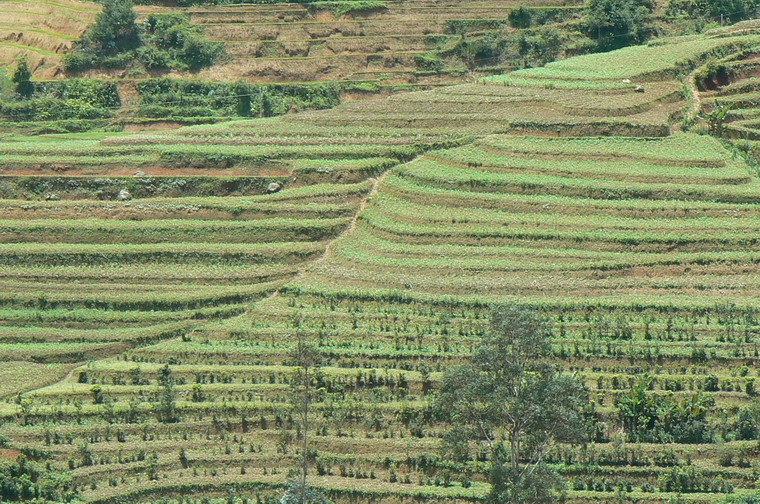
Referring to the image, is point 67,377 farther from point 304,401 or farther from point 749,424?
point 749,424

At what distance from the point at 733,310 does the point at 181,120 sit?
1699 inches

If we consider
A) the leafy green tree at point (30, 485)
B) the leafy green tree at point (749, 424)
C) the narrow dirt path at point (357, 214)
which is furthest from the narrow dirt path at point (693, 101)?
the leafy green tree at point (30, 485)

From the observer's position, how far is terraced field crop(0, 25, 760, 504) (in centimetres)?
5203

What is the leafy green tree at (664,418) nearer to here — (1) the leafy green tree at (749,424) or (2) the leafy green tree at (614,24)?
(1) the leafy green tree at (749,424)

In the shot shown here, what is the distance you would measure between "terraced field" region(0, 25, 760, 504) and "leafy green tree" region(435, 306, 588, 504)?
312cm

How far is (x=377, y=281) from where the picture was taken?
62594 millimetres

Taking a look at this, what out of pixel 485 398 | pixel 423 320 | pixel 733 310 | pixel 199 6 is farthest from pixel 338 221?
pixel 199 6

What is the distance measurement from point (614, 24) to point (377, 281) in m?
40.8

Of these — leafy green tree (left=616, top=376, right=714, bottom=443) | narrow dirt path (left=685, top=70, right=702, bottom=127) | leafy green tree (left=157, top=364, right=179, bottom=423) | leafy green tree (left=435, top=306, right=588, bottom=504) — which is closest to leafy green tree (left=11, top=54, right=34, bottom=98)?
narrow dirt path (left=685, top=70, right=702, bottom=127)

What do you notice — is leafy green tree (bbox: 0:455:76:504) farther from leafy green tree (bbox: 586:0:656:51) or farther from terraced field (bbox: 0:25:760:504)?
leafy green tree (bbox: 586:0:656:51)

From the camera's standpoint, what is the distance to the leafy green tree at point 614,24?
97.9 meters

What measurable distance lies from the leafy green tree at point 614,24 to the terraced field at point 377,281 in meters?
13.8

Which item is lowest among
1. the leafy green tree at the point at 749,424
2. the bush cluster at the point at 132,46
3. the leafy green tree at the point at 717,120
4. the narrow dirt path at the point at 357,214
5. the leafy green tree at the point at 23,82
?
the leafy green tree at the point at 749,424

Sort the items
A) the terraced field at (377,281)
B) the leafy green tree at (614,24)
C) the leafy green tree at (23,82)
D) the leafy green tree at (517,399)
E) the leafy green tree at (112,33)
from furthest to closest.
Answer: the leafy green tree at (112,33) < the leafy green tree at (23,82) < the leafy green tree at (614,24) < the terraced field at (377,281) < the leafy green tree at (517,399)
